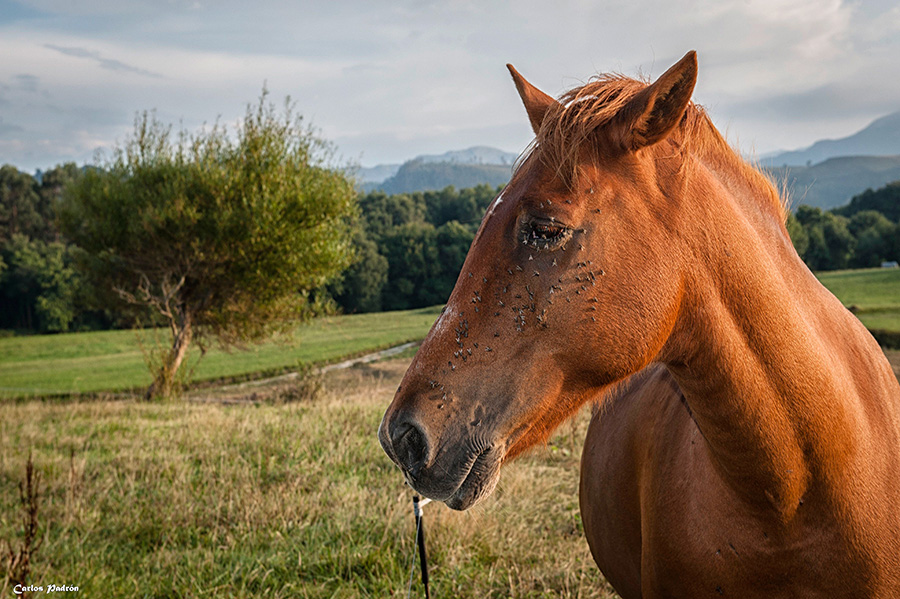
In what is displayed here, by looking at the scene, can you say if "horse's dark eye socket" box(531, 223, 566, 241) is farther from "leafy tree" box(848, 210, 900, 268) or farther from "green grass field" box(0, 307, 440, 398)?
"leafy tree" box(848, 210, 900, 268)

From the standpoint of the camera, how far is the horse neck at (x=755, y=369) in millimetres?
1684

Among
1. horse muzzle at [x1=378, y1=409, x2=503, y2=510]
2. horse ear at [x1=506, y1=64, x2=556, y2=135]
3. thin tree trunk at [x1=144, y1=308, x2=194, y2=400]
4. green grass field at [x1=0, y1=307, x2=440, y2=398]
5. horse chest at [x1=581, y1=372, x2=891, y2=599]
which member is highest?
horse ear at [x1=506, y1=64, x2=556, y2=135]

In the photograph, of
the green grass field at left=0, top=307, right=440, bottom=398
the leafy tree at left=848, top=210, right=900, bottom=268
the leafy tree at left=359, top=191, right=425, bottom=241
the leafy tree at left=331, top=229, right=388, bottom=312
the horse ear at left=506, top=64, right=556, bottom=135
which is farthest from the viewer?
the leafy tree at left=359, top=191, right=425, bottom=241

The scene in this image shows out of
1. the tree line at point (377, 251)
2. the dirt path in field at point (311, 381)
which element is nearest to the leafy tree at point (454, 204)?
the tree line at point (377, 251)

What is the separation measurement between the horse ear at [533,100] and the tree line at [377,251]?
42033mm

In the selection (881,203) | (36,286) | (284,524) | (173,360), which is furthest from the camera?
(881,203)

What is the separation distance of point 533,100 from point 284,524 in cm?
442

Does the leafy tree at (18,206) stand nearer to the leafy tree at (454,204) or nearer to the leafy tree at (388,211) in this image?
the leafy tree at (388,211)

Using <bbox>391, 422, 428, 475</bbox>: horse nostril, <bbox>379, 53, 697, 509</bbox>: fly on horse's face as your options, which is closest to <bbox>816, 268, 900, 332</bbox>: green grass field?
<bbox>379, 53, 697, 509</bbox>: fly on horse's face

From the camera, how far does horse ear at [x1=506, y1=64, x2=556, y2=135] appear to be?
2.04 m

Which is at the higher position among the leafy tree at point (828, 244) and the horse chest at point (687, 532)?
the leafy tree at point (828, 244)

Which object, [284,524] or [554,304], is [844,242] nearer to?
[284,524]

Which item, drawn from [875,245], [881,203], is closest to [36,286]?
[875,245]

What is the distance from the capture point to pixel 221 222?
16.7 meters
